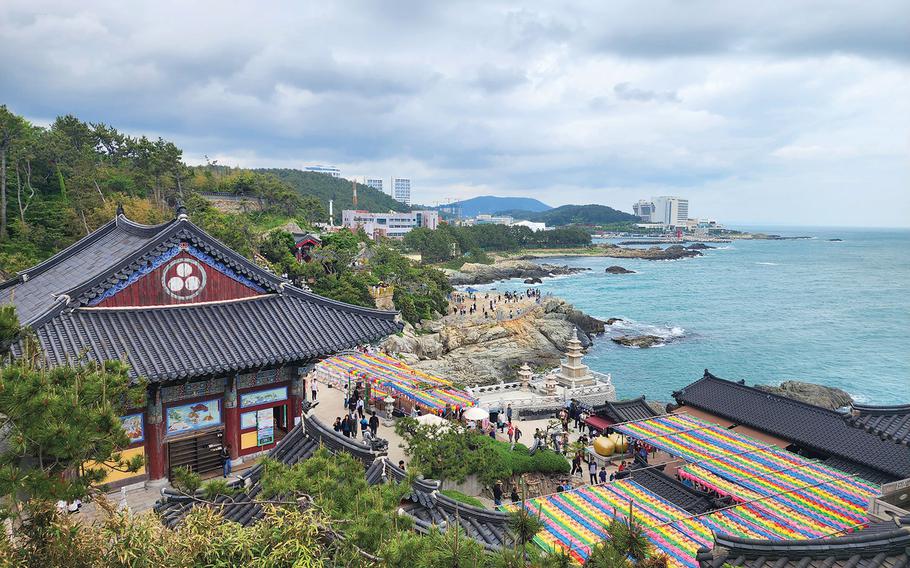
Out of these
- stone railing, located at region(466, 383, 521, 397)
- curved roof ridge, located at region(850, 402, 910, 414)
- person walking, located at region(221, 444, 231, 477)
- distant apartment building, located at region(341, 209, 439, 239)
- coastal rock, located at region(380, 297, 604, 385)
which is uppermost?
distant apartment building, located at region(341, 209, 439, 239)

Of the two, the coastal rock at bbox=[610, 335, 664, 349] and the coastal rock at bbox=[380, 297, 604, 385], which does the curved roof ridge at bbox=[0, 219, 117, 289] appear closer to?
the coastal rock at bbox=[380, 297, 604, 385]

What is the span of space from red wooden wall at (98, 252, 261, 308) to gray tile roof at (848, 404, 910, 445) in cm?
1896

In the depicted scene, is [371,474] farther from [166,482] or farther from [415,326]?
[415,326]

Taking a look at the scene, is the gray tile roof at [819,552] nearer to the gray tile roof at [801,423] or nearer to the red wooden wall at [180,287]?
the red wooden wall at [180,287]

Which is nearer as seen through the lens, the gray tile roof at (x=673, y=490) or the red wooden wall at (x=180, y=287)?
the red wooden wall at (x=180, y=287)

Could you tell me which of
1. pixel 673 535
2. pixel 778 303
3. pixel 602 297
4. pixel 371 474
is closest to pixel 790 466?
pixel 673 535

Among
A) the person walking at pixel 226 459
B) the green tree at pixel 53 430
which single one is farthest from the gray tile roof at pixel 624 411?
the green tree at pixel 53 430

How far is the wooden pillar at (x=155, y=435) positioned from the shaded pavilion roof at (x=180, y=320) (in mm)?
1501

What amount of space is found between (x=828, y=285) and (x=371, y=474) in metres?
144

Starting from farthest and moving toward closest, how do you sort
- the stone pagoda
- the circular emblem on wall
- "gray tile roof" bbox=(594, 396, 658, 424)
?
the stone pagoda, "gray tile roof" bbox=(594, 396, 658, 424), the circular emblem on wall

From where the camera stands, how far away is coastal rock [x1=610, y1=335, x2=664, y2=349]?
229ft

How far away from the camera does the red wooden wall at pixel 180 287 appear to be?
1645 cm

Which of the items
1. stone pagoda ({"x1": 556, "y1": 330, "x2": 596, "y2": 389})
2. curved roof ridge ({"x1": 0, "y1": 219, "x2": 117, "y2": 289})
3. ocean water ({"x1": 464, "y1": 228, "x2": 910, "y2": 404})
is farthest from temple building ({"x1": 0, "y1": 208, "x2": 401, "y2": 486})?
ocean water ({"x1": 464, "y1": 228, "x2": 910, "y2": 404})

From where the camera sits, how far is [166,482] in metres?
16.6
